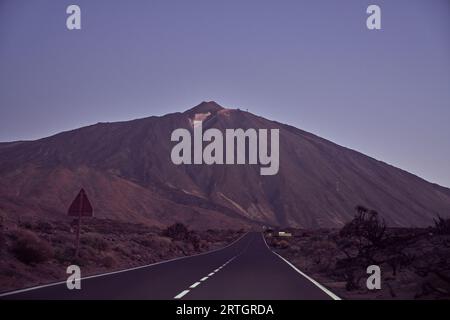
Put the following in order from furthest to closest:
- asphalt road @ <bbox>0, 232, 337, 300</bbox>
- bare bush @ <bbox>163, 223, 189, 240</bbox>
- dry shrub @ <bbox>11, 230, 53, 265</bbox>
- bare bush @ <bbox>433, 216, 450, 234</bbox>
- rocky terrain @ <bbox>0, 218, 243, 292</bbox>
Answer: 1. bare bush @ <bbox>163, 223, 189, 240</bbox>
2. bare bush @ <bbox>433, 216, 450, 234</bbox>
3. dry shrub @ <bbox>11, 230, 53, 265</bbox>
4. rocky terrain @ <bbox>0, 218, 243, 292</bbox>
5. asphalt road @ <bbox>0, 232, 337, 300</bbox>

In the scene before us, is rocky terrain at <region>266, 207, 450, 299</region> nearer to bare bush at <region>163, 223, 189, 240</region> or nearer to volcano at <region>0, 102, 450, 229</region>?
bare bush at <region>163, 223, 189, 240</region>

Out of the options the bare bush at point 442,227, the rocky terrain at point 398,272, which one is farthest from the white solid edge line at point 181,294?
the bare bush at point 442,227

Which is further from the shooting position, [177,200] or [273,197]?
[273,197]

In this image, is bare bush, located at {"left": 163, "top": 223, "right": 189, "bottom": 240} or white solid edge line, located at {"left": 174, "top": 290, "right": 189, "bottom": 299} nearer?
white solid edge line, located at {"left": 174, "top": 290, "right": 189, "bottom": 299}

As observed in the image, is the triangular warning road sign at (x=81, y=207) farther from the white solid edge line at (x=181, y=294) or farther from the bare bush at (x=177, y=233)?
the bare bush at (x=177, y=233)

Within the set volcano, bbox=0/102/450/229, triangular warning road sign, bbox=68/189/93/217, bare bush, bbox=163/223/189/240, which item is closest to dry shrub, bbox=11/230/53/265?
triangular warning road sign, bbox=68/189/93/217

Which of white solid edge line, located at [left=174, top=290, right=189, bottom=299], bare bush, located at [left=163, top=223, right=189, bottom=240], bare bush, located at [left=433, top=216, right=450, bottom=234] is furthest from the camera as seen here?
bare bush, located at [left=163, top=223, right=189, bottom=240]

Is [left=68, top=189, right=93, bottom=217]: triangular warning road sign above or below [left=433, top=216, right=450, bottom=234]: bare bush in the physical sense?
above

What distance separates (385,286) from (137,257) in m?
16.9

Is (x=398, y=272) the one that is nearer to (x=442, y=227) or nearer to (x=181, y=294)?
(x=181, y=294)
